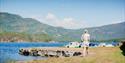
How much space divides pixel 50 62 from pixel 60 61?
0.72 meters

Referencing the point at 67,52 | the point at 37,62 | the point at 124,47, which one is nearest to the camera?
the point at 37,62

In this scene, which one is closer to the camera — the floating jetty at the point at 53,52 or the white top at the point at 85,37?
the white top at the point at 85,37

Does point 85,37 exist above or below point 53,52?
above

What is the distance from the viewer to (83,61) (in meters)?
23.1

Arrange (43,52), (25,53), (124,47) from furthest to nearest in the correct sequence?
(25,53), (43,52), (124,47)

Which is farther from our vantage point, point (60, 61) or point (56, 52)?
point (56, 52)

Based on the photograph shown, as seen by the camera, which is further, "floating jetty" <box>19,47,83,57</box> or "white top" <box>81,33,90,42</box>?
"floating jetty" <box>19,47,83,57</box>

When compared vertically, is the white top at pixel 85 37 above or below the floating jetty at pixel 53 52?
above

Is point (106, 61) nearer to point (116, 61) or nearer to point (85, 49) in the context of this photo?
point (116, 61)

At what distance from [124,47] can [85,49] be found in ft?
13.4

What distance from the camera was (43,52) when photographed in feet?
190

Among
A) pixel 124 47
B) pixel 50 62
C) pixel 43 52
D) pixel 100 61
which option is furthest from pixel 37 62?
pixel 43 52

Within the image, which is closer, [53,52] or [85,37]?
[85,37]

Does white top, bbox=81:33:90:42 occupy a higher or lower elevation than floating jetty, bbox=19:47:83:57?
higher
